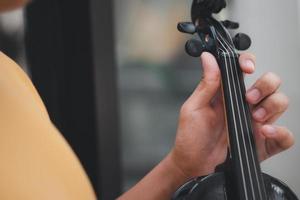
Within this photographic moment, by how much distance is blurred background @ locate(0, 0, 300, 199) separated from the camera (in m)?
1.68

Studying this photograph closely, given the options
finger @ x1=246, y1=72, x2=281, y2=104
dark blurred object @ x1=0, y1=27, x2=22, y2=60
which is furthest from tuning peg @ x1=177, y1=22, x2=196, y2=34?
dark blurred object @ x1=0, y1=27, x2=22, y2=60

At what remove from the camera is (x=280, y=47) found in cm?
194

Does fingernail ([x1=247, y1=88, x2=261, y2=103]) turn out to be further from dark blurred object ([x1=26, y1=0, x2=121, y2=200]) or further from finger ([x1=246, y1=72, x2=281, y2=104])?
dark blurred object ([x1=26, y1=0, x2=121, y2=200])

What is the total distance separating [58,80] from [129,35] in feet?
1.08

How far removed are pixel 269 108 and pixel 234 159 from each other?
109 millimetres

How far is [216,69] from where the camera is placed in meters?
0.74

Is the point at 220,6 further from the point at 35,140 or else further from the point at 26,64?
the point at 26,64

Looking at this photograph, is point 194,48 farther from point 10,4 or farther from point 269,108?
point 10,4

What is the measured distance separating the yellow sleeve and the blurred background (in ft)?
3.71

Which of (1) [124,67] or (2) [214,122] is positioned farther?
(1) [124,67]

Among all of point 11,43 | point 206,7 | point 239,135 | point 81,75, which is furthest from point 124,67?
point 239,135

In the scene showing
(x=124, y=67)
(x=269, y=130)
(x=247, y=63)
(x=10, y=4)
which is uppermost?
→ (x=10, y=4)

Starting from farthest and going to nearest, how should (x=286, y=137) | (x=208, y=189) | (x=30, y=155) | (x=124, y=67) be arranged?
(x=124, y=67) < (x=286, y=137) < (x=208, y=189) < (x=30, y=155)

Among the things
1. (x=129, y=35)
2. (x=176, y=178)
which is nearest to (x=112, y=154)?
(x=129, y=35)
